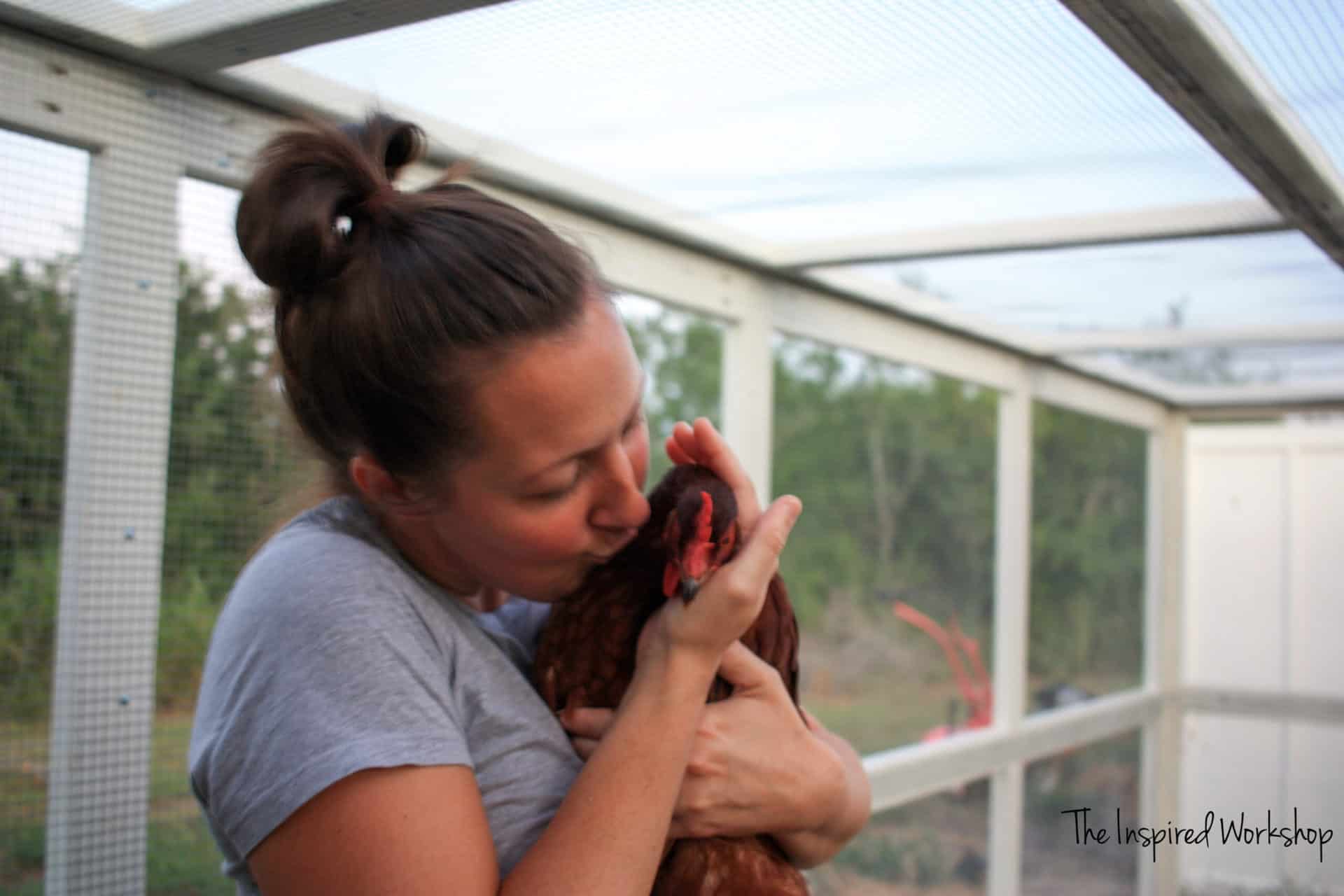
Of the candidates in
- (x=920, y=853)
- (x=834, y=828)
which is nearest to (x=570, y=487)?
(x=834, y=828)

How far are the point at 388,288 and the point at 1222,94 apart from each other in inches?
50.5

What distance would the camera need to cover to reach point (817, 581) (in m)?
3.12

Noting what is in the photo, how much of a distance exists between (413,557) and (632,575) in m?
0.26

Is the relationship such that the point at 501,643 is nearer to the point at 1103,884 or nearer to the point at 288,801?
the point at 288,801

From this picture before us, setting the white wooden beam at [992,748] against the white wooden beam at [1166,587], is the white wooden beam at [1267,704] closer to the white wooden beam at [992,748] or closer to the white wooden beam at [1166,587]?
the white wooden beam at [1166,587]

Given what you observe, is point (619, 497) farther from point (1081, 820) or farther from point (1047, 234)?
point (1081, 820)

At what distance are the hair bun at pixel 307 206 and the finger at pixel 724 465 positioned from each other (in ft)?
1.57

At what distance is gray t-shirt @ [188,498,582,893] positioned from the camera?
927mm

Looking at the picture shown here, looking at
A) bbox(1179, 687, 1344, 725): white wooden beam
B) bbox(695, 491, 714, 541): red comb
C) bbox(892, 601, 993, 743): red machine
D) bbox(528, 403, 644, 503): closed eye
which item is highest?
Answer: bbox(528, 403, 644, 503): closed eye

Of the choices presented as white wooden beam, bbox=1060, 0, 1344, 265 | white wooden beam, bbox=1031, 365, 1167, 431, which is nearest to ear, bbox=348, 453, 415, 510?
white wooden beam, bbox=1060, 0, 1344, 265

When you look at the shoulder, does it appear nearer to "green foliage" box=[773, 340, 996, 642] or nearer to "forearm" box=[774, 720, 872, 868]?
"forearm" box=[774, 720, 872, 868]

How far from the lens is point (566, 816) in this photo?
99 cm

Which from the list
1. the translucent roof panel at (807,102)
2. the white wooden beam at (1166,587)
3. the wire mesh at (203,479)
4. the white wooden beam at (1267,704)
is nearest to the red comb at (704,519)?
the wire mesh at (203,479)

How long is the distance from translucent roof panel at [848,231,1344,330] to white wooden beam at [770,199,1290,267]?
0.28ft
